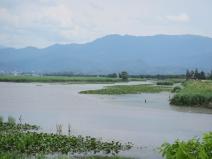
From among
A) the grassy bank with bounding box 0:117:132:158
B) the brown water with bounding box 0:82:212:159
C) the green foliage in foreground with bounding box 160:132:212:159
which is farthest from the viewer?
the brown water with bounding box 0:82:212:159

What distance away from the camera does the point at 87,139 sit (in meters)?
21.3

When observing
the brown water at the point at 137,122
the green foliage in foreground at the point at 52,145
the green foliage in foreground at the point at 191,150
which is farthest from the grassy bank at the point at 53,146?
the green foliage in foreground at the point at 191,150

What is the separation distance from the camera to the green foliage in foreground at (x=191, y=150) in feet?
17.9

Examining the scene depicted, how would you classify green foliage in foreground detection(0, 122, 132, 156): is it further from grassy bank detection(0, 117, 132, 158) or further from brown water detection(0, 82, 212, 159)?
brown water detection(0, 82, 212, 159)

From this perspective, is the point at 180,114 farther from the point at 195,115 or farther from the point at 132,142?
the point at 132,142

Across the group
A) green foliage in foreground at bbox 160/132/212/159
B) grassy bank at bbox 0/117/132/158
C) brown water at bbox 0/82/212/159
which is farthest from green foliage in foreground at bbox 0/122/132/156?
green foliage in foreground at bbox 160/132/212/159

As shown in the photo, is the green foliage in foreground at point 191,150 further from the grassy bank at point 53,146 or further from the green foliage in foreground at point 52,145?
the green foliage in foreground at point 52,145

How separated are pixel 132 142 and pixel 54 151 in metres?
5.15

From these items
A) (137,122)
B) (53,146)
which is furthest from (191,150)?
(137,122)

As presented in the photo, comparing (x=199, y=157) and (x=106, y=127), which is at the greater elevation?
(x=199, y=157)

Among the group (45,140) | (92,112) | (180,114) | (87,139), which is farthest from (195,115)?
(45,140)

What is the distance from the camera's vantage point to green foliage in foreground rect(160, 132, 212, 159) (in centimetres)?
544

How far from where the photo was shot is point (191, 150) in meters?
5.62

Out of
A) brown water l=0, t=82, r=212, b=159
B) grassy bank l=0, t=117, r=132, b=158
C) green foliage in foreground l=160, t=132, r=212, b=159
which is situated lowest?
brown water l=0, t=82, r=212, b=159
